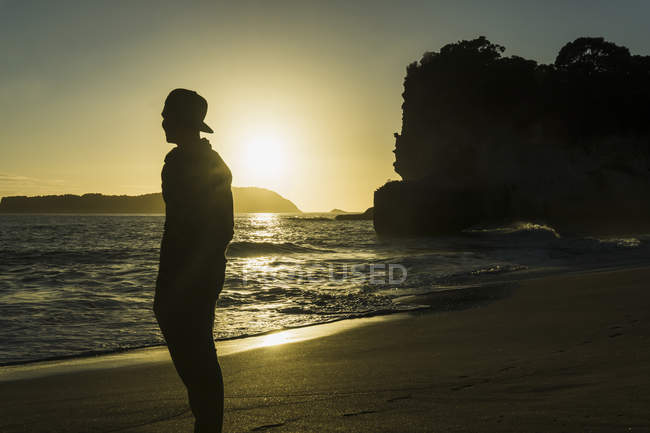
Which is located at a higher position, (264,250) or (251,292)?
(251,292)

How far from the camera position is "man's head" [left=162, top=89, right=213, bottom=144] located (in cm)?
279

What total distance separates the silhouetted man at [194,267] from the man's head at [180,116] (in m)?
0.09

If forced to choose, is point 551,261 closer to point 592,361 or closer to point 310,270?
point 310,270

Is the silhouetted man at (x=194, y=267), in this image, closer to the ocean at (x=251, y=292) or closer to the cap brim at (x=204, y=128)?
the cap brim at (x=204, y=128)

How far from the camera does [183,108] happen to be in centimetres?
279

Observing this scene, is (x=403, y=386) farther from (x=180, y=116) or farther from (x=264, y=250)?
(x=264, y=250)

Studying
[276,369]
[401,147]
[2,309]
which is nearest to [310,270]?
[2,309]

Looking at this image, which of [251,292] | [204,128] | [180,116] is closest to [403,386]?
[204,128]

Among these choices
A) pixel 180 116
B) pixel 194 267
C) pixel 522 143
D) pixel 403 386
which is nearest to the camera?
pixel 194 267

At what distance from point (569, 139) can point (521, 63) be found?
838 cm

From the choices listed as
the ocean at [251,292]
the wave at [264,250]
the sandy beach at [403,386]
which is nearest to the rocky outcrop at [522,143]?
the wave at [264,250]

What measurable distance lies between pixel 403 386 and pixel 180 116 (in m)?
2.66

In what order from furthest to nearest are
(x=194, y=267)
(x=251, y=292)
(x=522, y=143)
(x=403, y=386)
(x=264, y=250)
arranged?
(x=522, y=143), (x=264, y=250), (x=251, y=292), (x=403, y=386), (x=194, y=267)

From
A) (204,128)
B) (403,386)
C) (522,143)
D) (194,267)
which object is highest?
(522,143)
